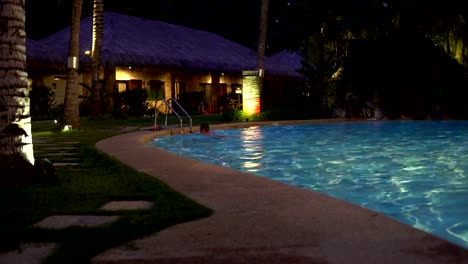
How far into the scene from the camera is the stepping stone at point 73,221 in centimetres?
404

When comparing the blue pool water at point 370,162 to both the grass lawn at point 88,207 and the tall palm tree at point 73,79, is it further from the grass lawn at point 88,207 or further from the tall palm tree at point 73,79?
the tall palm tree at point 73,79

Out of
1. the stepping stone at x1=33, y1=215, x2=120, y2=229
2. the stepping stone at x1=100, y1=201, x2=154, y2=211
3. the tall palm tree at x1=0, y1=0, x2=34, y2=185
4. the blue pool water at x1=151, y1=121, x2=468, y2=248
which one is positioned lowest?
the blue pool water at x1=151, y1=121, x2=468, y2=248

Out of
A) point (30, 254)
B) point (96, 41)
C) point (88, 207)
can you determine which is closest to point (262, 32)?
point (96, 41)

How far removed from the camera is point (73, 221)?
4.18 metres

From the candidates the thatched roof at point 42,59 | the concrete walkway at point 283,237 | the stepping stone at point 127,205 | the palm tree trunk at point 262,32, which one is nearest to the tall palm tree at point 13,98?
the stepping stone at point 127,205

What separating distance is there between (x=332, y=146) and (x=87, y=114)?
16.7 m

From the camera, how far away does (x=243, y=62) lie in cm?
3412

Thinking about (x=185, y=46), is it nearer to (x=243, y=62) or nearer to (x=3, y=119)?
(x=243, y=62)

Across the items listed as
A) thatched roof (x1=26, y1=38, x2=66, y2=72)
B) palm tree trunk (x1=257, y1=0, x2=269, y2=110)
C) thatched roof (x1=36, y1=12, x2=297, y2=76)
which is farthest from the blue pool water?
thatched roof (x1=26, y1=38, x2=66, y2=72)

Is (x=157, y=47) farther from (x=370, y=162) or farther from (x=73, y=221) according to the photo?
(x=73, y=221)

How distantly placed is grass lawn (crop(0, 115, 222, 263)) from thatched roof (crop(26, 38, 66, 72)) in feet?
57.2

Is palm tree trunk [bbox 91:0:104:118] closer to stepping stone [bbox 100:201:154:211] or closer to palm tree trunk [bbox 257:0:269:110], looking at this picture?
palm tree trunk [bbox 257:0:269:110]

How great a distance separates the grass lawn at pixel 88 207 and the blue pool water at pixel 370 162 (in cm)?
241

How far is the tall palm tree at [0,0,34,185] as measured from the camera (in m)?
5.92
